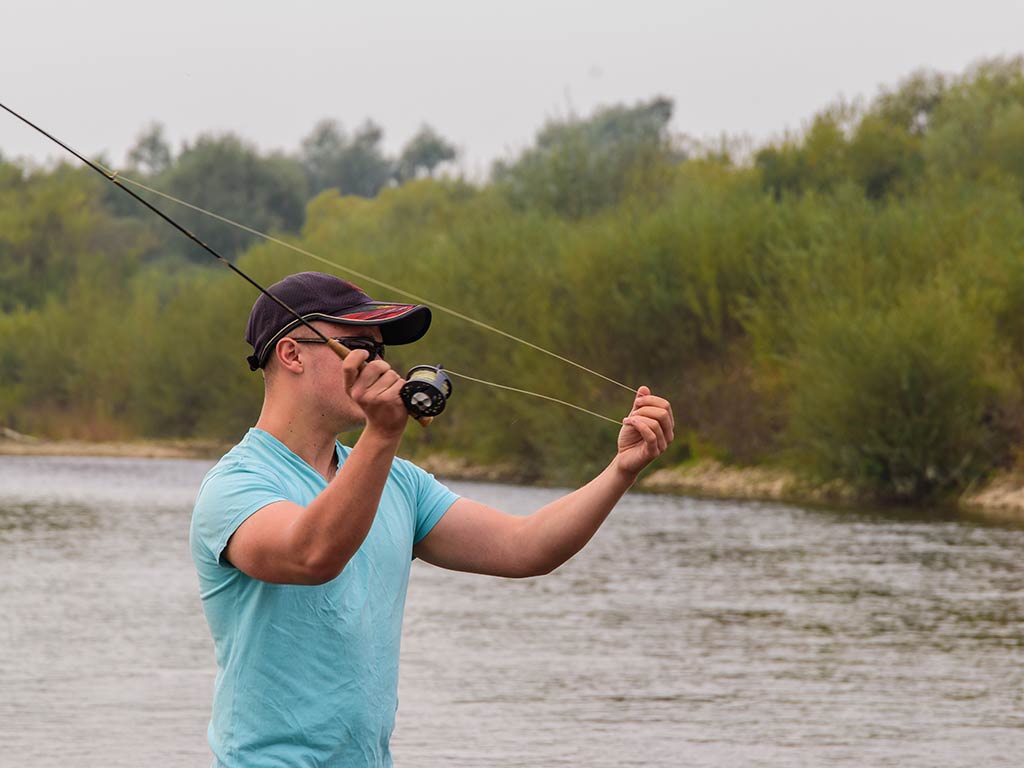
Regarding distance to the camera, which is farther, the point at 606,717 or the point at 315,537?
the point at 606,717

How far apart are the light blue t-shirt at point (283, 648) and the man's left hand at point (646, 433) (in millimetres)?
516

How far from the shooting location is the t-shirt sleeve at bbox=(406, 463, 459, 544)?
358cm

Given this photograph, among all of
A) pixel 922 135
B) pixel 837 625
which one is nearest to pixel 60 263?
pixel 922 135

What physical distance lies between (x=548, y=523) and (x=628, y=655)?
32.0 ft

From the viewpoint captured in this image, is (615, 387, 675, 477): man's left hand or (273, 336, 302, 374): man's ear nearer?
(273, 336, 302, 374): man's ear

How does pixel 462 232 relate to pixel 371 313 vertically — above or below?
above

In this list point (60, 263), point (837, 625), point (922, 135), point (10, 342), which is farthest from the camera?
point (60, 263)

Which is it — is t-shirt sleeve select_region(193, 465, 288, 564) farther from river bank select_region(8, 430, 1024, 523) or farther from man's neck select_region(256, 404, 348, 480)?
river bank select_region(8, 430, 1024, 523)

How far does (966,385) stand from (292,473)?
28268 mm

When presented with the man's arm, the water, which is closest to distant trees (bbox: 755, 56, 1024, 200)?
the water

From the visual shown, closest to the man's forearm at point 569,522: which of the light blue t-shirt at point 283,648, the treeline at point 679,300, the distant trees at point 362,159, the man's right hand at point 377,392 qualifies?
the light blue t-shirt at point 283,648

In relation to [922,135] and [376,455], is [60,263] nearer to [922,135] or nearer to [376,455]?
[922,135]

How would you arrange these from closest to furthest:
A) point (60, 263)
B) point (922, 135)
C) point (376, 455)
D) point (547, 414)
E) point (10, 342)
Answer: point (376, 455) → point (547, 414) → point (922, 135) → point (10, 342) → point (60, 263)

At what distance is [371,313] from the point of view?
3.24 metres
